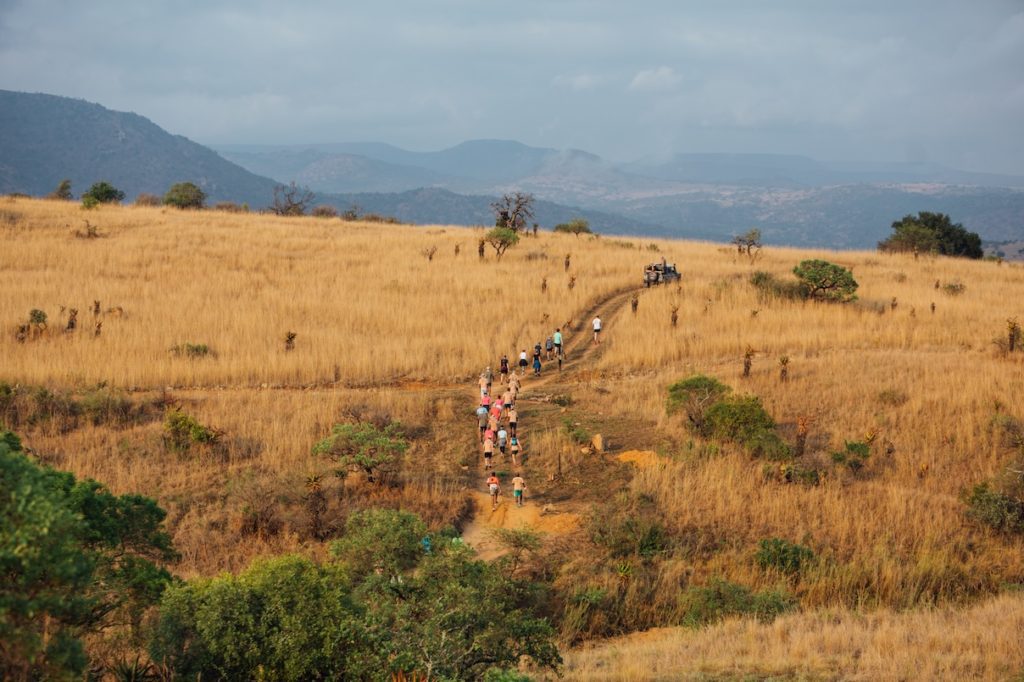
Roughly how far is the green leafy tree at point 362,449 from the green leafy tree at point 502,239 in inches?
931

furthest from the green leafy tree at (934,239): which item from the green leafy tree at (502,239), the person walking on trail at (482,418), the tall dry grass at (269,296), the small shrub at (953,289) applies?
Answer: the person walking on trail at (482,418)

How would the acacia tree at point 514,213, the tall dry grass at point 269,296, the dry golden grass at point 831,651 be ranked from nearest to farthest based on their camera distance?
1. the dry golden grass at point 831,651
2. the tall dry grass at point 269,296
3. the acacia tree at point 514,213

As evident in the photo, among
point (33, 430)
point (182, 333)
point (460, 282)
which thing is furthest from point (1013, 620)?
point (460, 282)

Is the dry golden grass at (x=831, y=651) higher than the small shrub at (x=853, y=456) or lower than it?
lower

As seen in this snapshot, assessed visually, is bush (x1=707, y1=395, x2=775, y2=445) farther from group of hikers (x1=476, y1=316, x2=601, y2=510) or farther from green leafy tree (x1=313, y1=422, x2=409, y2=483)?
green leafy tree (x1=313, y1=422, x2=409, y2=483)

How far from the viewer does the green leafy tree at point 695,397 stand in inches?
682

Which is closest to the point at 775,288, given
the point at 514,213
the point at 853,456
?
the point at 853,456

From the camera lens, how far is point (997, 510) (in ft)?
45.0

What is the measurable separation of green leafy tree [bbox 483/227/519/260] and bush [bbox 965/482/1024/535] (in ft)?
86.6

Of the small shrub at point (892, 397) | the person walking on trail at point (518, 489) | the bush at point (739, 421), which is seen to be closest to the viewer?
the person walking on trail at point (518, 489)

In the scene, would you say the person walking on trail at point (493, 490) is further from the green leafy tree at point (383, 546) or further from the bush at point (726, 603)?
the green leafy tree at point (383, 546)

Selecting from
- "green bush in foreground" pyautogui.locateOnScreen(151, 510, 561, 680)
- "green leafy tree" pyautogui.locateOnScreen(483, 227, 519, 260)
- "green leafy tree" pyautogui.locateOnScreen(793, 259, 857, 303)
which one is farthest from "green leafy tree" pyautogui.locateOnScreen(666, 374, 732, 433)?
"green leafy tree" pyautogui.locateOnScreen(483, 227, 519, 260)

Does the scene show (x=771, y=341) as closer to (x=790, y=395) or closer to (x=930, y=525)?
(x=790, y=395)

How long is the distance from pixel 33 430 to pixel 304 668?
12313mm
